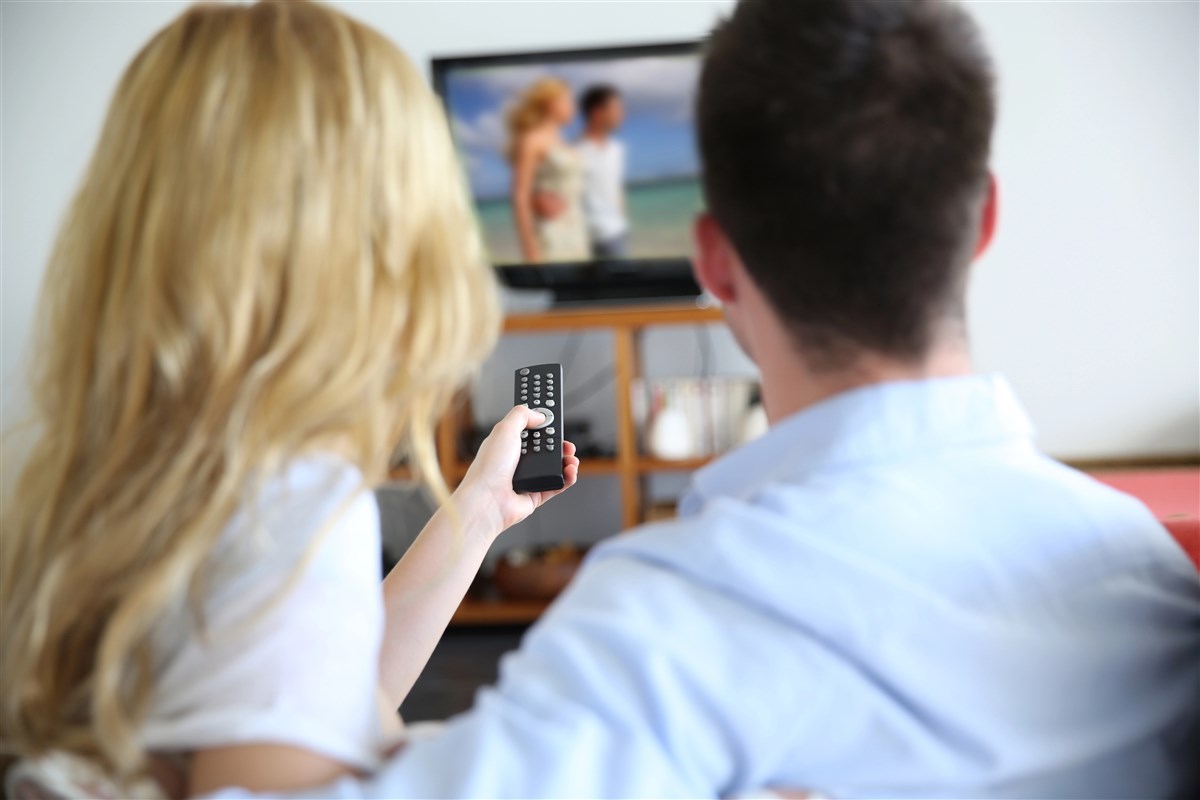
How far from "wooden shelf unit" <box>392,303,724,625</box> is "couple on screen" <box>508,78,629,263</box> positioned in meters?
0.22

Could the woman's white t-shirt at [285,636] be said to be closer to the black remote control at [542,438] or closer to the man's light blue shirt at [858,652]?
the man's light blue shirt at [858,652]

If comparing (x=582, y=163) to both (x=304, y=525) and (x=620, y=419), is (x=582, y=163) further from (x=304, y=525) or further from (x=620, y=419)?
(x=304, y=525)

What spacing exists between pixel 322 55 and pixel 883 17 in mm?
333

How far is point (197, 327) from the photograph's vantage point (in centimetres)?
72

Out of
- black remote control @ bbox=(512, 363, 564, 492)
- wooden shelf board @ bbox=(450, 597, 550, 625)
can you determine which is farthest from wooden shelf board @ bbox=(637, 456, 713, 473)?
black remote control @ bbox=(512, 363, 564, 492)

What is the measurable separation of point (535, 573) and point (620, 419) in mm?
461

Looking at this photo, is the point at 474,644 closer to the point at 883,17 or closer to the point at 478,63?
the point at 478,63

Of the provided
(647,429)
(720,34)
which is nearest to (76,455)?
(720,34)

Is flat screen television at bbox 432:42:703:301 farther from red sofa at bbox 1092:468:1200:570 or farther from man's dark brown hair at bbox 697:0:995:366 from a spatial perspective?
man's dark brown hair at bbox 697:0:995:366

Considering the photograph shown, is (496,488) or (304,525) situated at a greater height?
(304,525)

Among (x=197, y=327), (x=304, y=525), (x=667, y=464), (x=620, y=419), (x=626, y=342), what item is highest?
(x=197, y=327)

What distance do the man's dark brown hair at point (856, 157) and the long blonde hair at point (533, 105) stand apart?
106 inches

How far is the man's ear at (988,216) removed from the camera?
0.76 m

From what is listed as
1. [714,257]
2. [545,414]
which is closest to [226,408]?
[714,257]
